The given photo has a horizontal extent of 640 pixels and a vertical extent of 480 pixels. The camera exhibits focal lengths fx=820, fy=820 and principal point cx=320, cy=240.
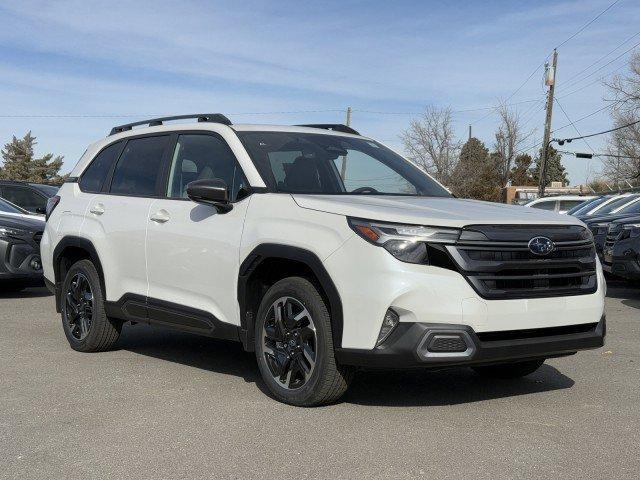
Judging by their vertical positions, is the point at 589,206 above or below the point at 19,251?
above

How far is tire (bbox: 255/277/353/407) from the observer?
491 cm

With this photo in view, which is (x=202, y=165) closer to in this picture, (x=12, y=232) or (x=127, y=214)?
(x=127, y=214)

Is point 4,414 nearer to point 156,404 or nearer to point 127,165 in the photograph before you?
point 156,404

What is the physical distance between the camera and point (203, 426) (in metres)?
4.80

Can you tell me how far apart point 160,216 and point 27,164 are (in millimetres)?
81411

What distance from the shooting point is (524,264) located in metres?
4.79

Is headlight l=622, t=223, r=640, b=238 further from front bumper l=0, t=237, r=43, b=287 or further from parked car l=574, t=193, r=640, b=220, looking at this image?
front bumper l=0, t=237, r=43, b=287

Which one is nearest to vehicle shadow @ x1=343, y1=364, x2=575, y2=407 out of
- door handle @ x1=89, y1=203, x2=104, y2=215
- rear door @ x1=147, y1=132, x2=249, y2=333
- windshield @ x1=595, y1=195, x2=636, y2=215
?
rear door @ x1=147, y1=132, x2=249, y2=333

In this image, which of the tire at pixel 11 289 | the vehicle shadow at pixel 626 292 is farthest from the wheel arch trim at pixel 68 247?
the vehicle shadow at pixel 626 292

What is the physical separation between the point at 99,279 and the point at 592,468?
4.45m

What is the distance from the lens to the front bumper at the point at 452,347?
15.0 ft

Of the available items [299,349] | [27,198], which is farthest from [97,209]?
[27,198]

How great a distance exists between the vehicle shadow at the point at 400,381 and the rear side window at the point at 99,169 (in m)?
1.49

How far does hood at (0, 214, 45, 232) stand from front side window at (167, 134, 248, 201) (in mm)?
5472
